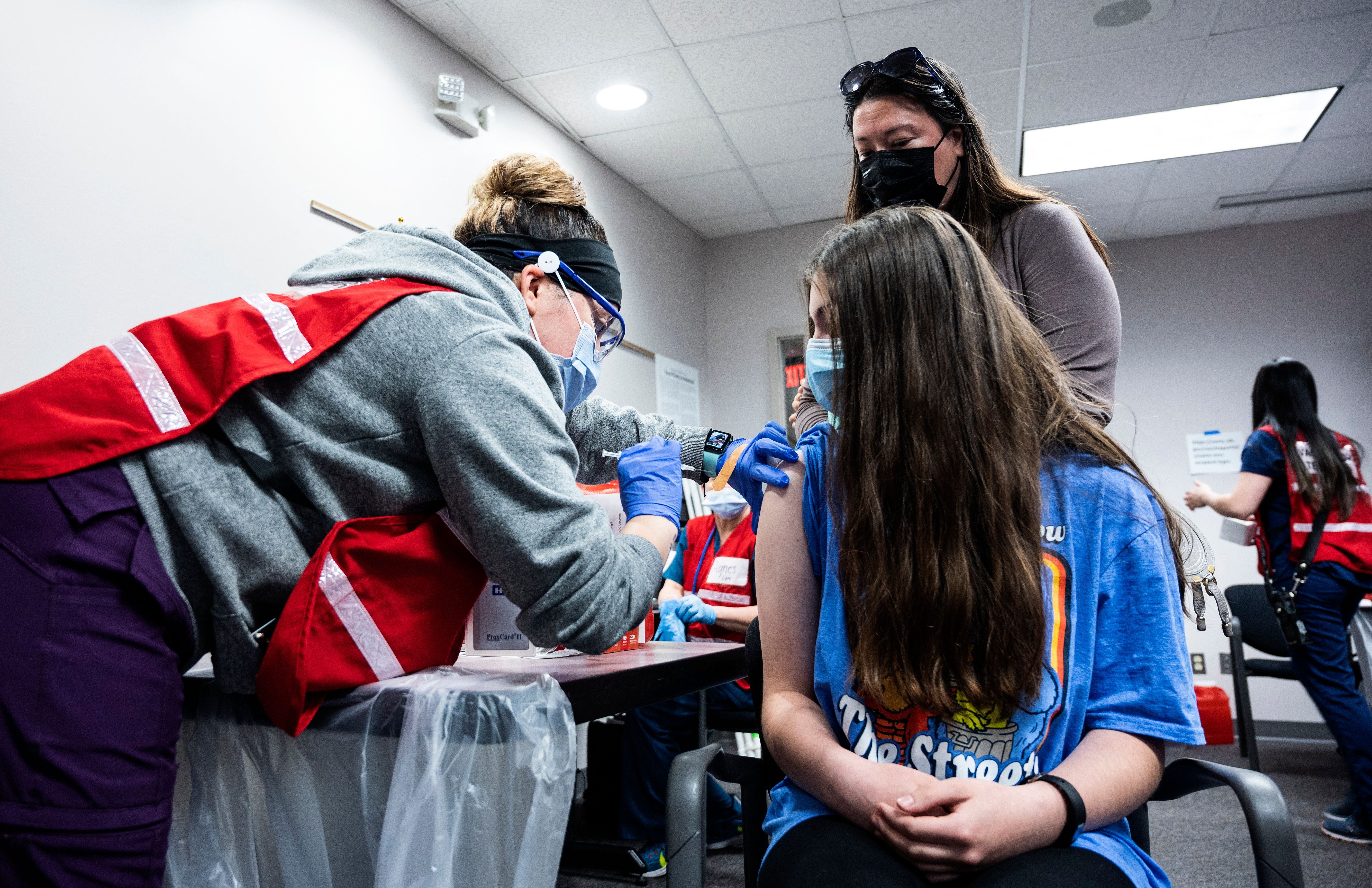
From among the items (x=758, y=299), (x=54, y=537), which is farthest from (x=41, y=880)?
(x=758, y=299)

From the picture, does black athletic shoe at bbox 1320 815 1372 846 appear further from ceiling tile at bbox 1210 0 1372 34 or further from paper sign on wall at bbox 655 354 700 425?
paper sign on wall at bbox 655 354 700 425

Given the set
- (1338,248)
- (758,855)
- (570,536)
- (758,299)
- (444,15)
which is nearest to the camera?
(570,536)

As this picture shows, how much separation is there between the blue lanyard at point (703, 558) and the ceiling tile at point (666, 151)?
1897 millimetres

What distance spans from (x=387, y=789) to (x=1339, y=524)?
132 inches

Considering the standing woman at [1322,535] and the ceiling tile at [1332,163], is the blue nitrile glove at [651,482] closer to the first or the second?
the standing woman at [1322,535]

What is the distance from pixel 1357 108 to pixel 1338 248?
148cm

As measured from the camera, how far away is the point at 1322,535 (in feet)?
9.73

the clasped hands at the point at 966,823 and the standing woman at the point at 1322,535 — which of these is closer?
the clasped hands at the point at 966,823

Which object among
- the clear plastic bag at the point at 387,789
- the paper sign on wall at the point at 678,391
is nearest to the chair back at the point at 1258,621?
the paper sign on wall at the point at 678,391

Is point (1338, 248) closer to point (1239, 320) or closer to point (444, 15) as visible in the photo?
point (1239, 320)

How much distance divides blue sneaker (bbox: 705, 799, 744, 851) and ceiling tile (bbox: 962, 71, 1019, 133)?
279cm

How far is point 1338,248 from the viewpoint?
493cm

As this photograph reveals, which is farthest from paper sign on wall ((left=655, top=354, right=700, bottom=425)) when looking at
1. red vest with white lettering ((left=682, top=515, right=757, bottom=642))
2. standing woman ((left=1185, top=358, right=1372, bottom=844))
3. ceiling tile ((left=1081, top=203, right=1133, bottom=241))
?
standing woman ((left=1185, top=358, right=1372, bottom=844))

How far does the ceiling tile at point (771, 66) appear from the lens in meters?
3.15
